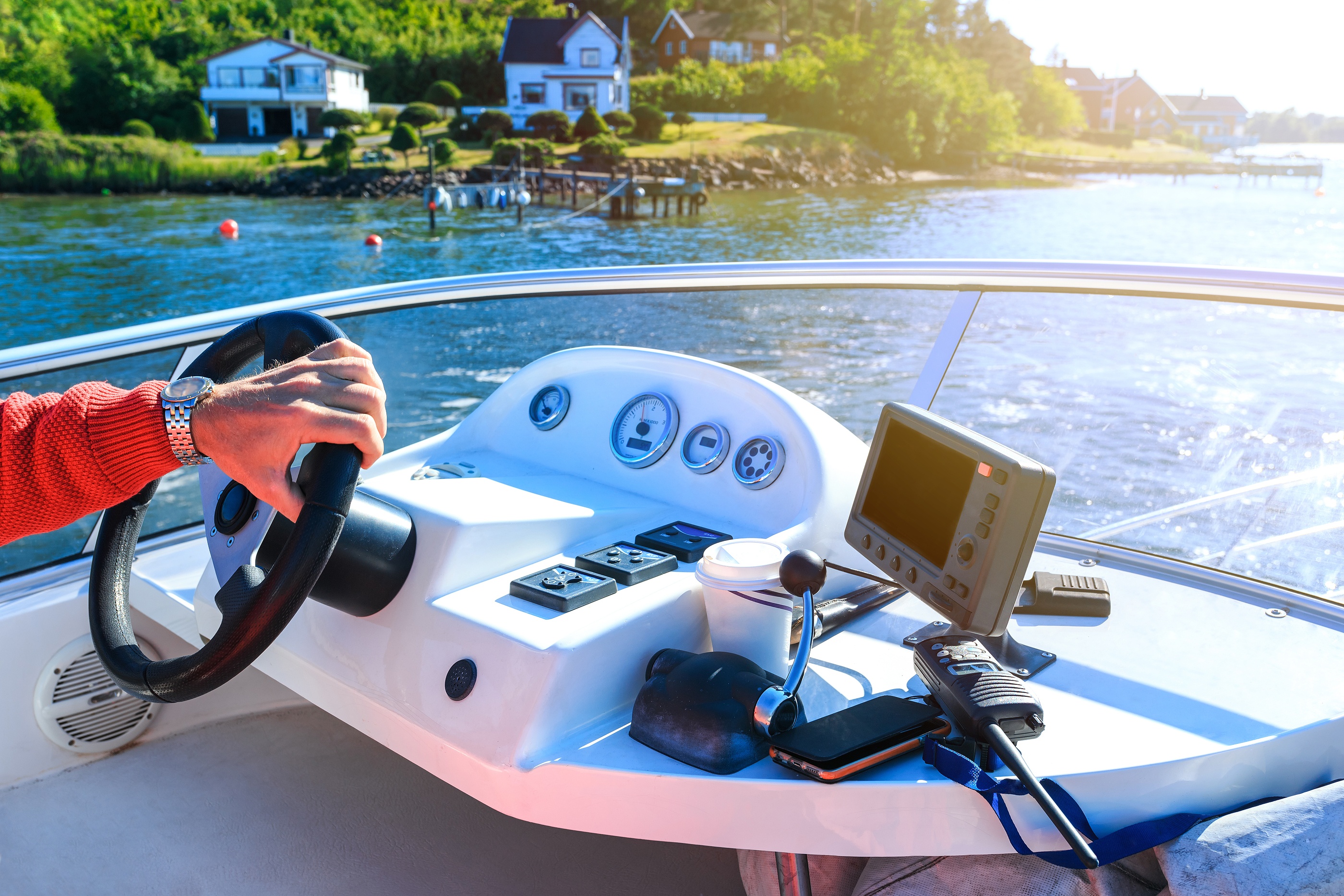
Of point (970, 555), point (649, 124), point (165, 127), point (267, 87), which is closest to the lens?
point (970, 555)

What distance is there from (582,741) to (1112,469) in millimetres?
3038

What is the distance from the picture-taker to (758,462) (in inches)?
57.6

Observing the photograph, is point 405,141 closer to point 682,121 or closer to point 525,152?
point 525,152

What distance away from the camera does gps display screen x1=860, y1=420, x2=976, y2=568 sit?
106 cm

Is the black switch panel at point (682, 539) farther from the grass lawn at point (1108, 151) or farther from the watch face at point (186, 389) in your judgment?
the grass lawn at point (1108, 151)

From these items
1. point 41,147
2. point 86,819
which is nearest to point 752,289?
point 86,819

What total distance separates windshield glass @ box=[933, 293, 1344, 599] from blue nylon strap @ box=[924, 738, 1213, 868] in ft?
2.18

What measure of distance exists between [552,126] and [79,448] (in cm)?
4792

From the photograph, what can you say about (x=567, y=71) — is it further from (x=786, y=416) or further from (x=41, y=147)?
(x=786, y=416)

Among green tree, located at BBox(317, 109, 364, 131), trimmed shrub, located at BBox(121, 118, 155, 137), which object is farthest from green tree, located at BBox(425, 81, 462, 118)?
trimmed shrub, located at BBox(121, 118, 155, 137)

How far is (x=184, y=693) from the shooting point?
36.0 inches

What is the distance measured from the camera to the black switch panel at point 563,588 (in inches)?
44.7

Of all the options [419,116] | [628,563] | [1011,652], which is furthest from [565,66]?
[1011,652]

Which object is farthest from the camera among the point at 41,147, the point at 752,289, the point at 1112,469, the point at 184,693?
the point at 41,147
